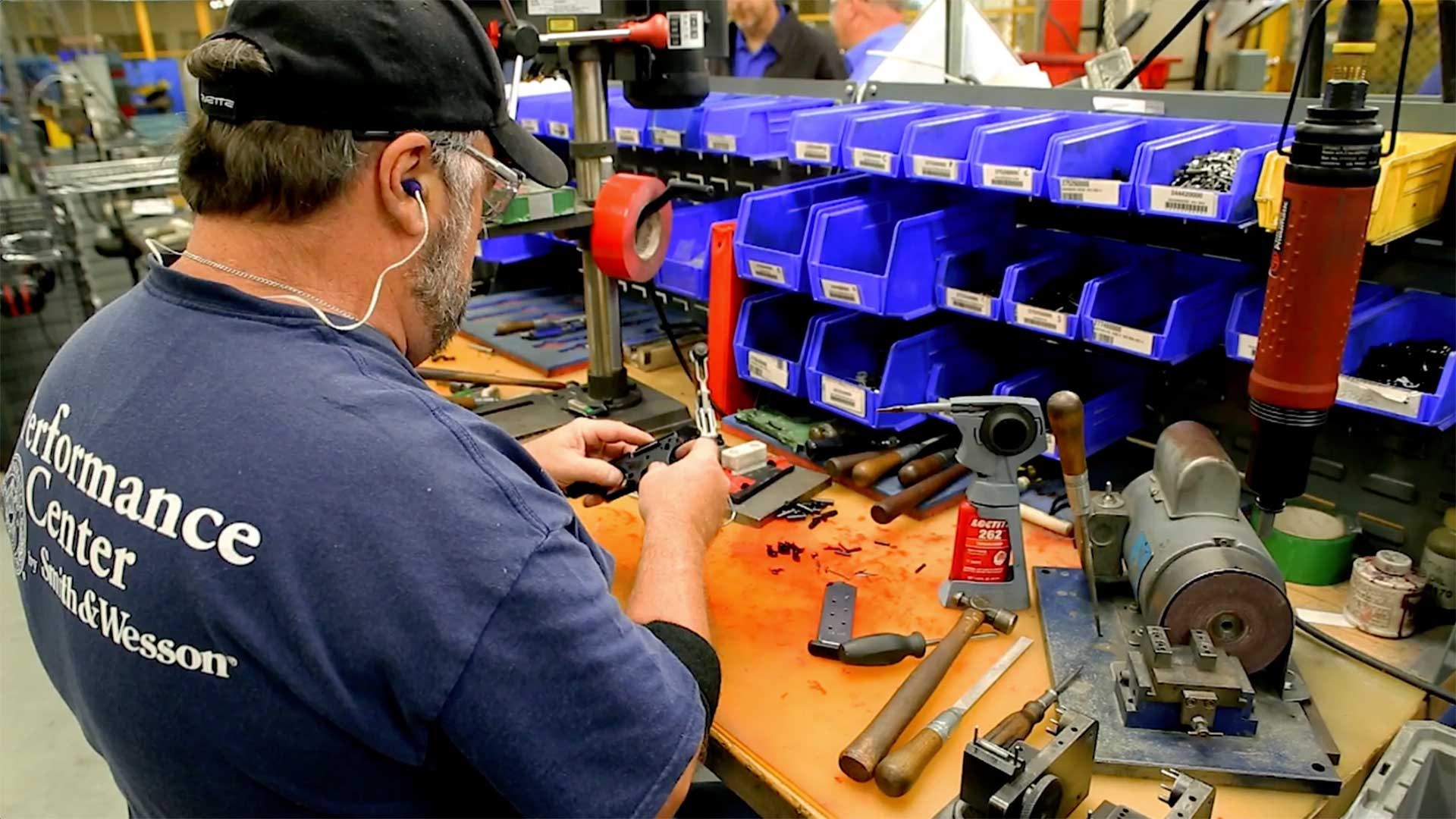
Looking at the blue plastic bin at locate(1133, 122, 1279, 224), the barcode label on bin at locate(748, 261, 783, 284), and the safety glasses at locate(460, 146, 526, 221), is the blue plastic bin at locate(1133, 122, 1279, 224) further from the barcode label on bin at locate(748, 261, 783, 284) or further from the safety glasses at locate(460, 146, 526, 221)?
the safety glasses at locate(460, 146, 526, 221)

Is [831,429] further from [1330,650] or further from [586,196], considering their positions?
[1330,650]

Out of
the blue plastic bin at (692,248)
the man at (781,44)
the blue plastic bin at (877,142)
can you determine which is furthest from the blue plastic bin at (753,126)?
the man at (781,44)

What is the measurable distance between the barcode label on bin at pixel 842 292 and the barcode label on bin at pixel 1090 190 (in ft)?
1.10

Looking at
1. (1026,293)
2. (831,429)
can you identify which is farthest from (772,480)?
(1026,293)

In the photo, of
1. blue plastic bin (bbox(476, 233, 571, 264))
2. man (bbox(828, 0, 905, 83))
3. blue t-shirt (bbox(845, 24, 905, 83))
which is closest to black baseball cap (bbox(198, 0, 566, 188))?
blue plastic bin (bbox(476, 233, 571, 264))

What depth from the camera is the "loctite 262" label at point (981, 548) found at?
4.10ft

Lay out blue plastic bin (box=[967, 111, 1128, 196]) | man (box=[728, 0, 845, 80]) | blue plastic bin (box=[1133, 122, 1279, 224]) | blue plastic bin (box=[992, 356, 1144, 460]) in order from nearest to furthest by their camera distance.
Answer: blue plastic bin (box=[1133, 122, 1279, 224]) → blue plastic bin (box=[967, 111, 1128, 196]) → blue plastic bin (box=[992, 356, 1144, 460]) → man (box=[728, 0, 845, 80])

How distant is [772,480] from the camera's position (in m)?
1.57

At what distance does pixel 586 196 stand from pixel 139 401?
1.12 meters

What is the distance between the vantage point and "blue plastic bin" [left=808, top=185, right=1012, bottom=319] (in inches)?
59.1

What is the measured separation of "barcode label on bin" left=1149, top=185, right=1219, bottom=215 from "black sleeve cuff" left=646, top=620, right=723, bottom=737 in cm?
80

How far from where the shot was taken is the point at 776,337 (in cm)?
182

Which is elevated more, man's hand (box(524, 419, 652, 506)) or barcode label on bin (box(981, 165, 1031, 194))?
barcode label on bin (box(981, 165, 1031, 194))

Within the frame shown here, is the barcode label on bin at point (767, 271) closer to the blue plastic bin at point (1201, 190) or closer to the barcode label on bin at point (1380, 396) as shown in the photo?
the blue plastic bin at point (1201, 190)
